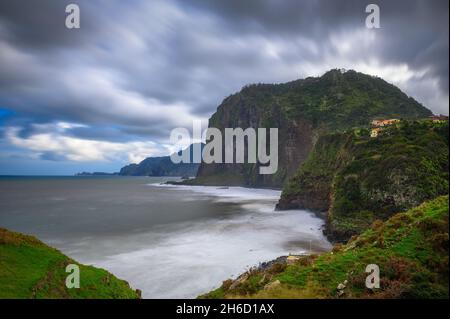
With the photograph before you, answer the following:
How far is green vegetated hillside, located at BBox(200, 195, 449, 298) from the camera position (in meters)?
12.5

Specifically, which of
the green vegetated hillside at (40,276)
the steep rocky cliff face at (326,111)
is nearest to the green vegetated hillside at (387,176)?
the green vegetated hillside at (40,276)

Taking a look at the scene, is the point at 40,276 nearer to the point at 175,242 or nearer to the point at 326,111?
the point at 175,242

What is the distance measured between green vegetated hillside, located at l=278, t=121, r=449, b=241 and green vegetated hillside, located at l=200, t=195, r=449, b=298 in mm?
25682

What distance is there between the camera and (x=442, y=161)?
45.9 metres

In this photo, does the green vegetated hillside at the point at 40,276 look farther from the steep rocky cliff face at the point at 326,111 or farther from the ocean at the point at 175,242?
the steep rocky cliff face at the point at 326,111

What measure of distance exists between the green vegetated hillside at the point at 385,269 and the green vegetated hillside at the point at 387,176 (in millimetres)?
25682

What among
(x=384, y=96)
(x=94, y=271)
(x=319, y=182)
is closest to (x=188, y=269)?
(x=94, y=271)

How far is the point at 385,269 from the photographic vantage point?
1408 cm

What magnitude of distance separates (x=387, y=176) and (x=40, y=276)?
4469 cm

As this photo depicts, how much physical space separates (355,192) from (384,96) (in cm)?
13882

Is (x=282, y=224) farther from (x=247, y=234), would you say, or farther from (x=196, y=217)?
(x=196, y=217)

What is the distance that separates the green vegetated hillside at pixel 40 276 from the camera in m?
15.0

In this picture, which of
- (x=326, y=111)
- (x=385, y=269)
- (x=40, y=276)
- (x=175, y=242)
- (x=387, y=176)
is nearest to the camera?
(x=385, y=269)

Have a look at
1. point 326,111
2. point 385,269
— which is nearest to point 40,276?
point 385,269
